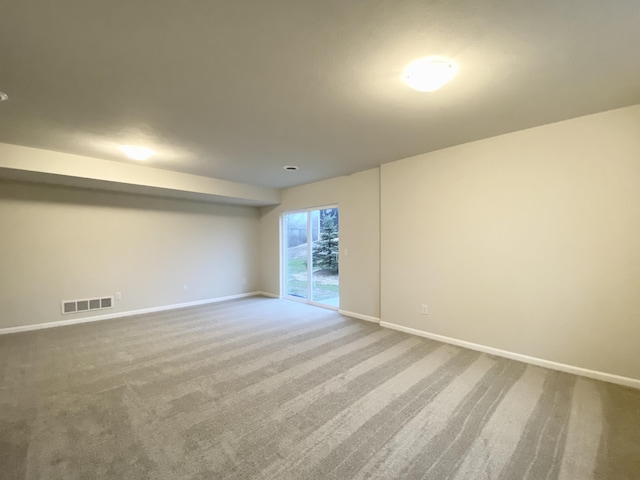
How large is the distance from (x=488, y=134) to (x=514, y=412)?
9.18ft

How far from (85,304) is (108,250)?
37.1 inches

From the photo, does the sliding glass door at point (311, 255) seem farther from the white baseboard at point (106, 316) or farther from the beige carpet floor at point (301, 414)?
the beige carpet floor at point (301, 414)

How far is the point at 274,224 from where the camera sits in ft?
21.8

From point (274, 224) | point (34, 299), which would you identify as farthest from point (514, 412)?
point (34, 299)

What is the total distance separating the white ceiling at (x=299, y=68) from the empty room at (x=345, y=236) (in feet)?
0.06

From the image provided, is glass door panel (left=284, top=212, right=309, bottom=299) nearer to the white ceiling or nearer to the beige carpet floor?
the beige carpet floor

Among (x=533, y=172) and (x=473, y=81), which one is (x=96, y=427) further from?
(x=533, y=172)

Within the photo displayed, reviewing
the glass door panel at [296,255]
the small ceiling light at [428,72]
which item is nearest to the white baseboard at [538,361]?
the glass door panel at [296,255]

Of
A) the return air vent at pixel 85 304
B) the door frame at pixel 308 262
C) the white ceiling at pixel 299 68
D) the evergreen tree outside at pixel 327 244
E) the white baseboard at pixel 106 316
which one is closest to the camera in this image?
the white ceiling at pixel 299 68

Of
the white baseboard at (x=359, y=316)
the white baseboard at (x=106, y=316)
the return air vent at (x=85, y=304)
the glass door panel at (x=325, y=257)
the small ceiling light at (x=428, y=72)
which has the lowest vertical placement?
the white baseboard at (x=106, y=316)

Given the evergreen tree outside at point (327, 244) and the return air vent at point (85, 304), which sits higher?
the evergreen tree outside at point (327, 244)

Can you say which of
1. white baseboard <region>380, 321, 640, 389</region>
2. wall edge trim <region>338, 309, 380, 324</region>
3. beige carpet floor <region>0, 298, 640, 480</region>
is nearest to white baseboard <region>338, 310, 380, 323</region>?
wall edge trim <region>338, 309, 380, 324</region>

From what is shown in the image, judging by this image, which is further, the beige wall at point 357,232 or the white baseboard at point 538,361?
the beige wall at point 357,232

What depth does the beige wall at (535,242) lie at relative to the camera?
101 inches
